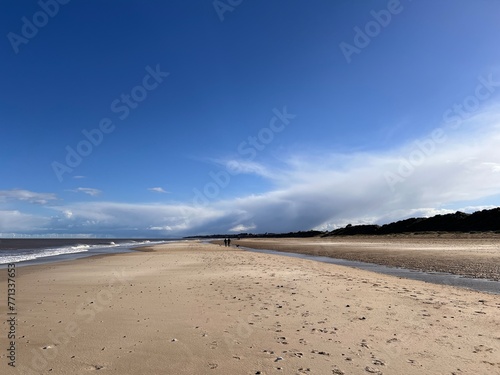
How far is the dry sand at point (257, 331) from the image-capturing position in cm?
632

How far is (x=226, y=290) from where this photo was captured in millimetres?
13789

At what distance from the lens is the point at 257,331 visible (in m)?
8.31

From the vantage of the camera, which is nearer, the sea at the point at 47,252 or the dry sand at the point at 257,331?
the dry sand at the point at 257,331

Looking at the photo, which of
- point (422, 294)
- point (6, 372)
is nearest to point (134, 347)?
point (6, 372)

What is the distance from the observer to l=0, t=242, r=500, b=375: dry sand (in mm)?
6320

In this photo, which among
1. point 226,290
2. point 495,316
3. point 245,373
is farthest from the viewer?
point 226,290

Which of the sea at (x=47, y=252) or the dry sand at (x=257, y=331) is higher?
the dry sand at (x=257, y=331)

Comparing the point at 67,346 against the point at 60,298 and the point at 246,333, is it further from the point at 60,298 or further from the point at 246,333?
the point at 60,298

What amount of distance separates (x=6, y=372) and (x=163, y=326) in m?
3.43

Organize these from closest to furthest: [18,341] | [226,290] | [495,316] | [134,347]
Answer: [134,347], [18,341], [495,316], [226,290]

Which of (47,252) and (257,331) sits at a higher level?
(257,331)

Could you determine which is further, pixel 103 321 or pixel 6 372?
pixel 103 321

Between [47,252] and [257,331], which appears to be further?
[47,252]

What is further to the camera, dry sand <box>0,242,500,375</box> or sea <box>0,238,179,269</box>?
sea <box>0,238,179,269</box>
